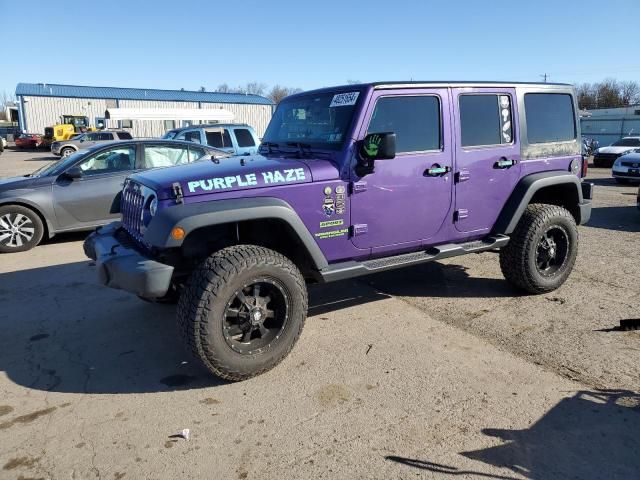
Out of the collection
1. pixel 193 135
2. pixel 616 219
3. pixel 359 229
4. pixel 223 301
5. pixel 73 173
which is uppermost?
pixel 193 135

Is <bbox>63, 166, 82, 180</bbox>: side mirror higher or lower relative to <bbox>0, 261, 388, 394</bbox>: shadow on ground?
higher

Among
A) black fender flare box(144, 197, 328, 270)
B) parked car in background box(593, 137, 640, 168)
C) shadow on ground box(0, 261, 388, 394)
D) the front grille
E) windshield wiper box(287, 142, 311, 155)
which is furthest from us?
parked car in background box(593, 137, 640, 168)

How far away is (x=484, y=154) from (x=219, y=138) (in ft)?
31.2

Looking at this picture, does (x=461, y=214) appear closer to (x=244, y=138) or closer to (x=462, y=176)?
(x=462, y=176)

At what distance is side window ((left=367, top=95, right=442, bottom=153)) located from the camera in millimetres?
3939

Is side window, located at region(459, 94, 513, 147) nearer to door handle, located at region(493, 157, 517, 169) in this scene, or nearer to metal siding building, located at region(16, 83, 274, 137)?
door handle, located at region(493, 157, 517, 169)

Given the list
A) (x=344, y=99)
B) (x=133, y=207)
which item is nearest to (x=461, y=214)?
(x=344, y=99)

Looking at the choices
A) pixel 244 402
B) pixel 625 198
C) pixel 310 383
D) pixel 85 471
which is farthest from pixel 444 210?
pixel 625 198

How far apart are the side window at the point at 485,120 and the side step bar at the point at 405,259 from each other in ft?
2.98

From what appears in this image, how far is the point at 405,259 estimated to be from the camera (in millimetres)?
4160

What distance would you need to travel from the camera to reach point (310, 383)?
11.1 feet

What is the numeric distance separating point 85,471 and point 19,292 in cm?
344

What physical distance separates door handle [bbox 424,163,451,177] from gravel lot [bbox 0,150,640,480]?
4.31ft

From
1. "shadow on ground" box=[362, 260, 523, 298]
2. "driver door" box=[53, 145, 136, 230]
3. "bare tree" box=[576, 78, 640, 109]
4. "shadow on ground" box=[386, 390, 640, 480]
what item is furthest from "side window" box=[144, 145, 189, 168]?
"bare tree" box=[576, 78, 640, 109]
